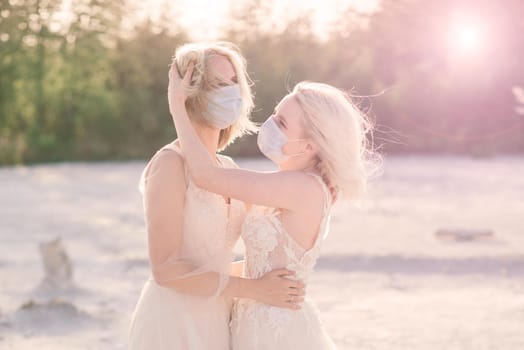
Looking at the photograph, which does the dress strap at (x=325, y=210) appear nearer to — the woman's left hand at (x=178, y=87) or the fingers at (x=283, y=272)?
the fingers at (x=283, y=272)

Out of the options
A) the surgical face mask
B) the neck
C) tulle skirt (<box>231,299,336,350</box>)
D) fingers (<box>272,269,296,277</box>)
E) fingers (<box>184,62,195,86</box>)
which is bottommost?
tulle skirt (<box>231,299,336,350</box>)

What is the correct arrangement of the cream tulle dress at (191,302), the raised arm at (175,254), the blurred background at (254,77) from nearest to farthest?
1. the raised arm at (175,254)
2. the cream tulle dress at (191,302)
3. the blurred background at (254,77)

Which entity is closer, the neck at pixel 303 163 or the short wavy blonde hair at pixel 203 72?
the short wavy blonde hair at pixel 203 72

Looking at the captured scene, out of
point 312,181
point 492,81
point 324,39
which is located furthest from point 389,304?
point 324,39

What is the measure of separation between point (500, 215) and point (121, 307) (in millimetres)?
7024

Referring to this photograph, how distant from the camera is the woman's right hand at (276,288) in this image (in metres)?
2.75

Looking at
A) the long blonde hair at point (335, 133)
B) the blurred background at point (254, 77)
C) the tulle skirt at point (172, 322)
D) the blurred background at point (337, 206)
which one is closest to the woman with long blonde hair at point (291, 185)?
the long blonde hair at point (335, 133)

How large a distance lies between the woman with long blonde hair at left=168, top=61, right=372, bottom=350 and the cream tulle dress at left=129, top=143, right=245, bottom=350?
0.24 ft

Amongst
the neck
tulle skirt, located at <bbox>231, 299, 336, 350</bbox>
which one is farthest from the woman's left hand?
tulle skirt, located at <bbox>231, 299, 336, 350</bbox>

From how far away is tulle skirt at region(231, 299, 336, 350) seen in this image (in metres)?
2.77

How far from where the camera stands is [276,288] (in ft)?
9.03

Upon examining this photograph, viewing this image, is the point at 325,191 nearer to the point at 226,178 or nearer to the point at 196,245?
the point at 226,178

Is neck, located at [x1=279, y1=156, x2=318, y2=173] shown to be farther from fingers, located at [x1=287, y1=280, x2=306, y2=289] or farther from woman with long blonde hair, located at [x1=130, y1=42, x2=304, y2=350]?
fingers, located at [x1=287, y1=280, x2=306, y2=289]

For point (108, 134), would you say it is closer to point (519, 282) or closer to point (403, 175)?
point (403, 175)
